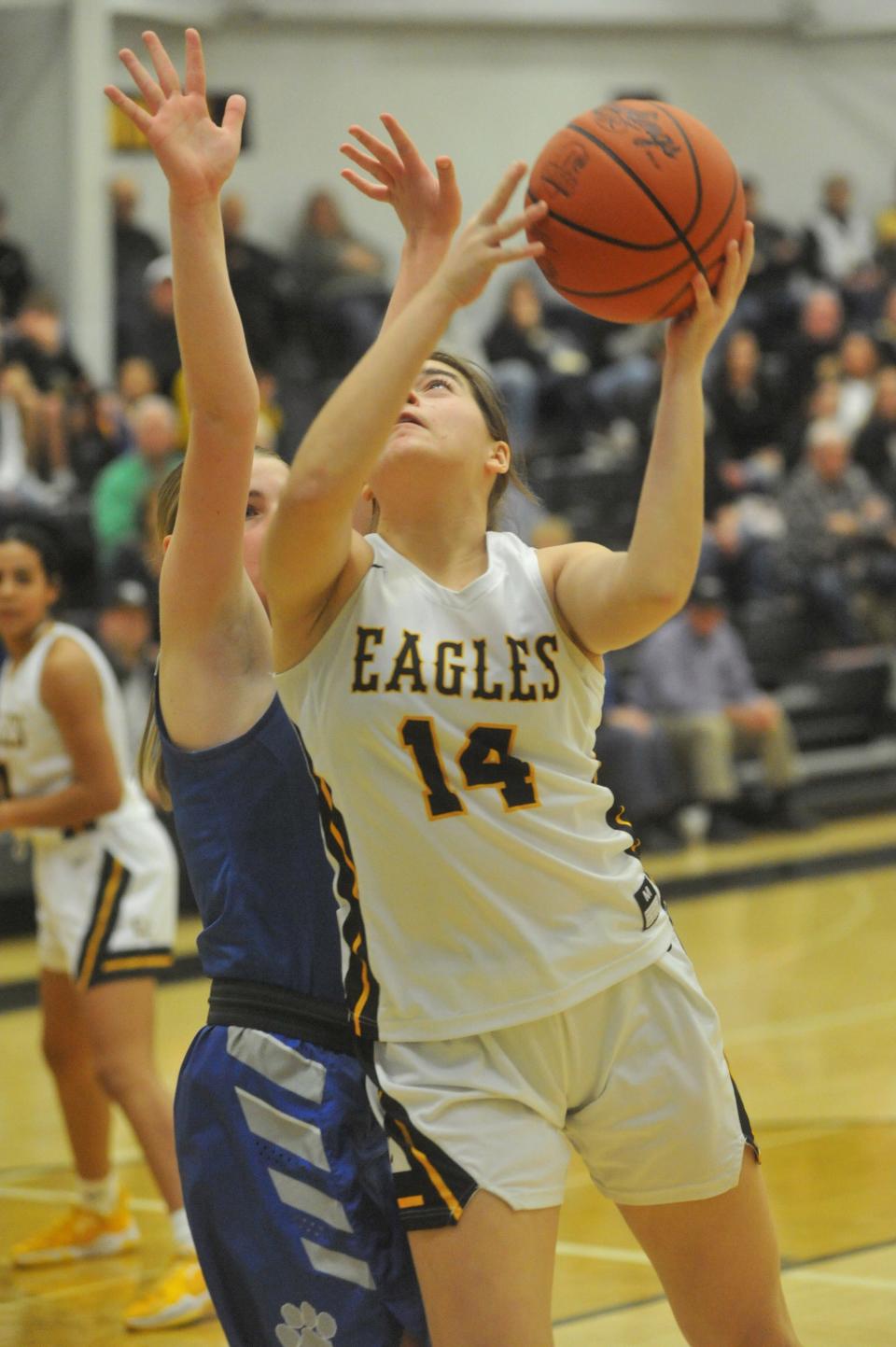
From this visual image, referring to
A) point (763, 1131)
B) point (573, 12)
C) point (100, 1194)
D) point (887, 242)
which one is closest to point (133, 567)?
point (763, 1131)

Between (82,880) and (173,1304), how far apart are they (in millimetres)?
1105

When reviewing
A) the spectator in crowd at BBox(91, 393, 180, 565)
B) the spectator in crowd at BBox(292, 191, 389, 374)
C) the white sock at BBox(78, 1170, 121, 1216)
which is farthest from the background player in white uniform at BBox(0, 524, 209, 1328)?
the spectator in crowd at BBox(292, 191, 389, 374)

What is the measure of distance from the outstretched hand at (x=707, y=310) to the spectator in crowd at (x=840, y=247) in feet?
47.4

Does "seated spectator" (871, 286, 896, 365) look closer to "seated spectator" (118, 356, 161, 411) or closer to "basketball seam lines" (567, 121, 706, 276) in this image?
"seated spectator" (118, 356, 161, 411)

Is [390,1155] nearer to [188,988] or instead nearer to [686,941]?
[188,988]

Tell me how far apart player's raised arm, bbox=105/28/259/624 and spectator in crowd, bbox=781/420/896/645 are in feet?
34.6

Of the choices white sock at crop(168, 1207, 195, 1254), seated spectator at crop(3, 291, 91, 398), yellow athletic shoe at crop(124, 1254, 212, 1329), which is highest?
seated spectator at crop(3, 291, 91, 398)

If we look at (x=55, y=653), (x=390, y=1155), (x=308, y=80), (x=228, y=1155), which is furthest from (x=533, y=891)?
(x=308, y=80)

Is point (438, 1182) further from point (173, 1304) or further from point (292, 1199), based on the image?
point (173, 1304)

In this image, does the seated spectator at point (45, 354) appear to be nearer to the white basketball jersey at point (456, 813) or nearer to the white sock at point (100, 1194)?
the white sock at point (100, 1194)

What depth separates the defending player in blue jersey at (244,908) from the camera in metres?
2.66

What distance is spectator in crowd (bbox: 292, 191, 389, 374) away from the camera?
553 inches

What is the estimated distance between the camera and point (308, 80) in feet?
51.5

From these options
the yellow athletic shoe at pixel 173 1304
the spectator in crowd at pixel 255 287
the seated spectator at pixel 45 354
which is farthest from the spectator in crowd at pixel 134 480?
the yellow athletic shoe at pixel 173 1304
